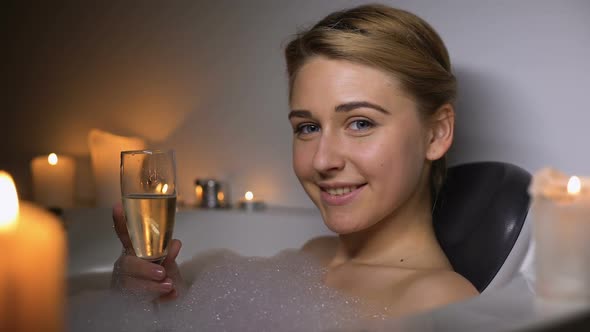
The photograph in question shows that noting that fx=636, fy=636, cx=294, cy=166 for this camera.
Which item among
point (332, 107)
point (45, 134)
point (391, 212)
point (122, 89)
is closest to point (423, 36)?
point (332, 107)

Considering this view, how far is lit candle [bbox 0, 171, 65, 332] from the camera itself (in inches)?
12.2

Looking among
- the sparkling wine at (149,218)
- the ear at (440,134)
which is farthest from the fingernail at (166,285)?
the ear at (440,134)

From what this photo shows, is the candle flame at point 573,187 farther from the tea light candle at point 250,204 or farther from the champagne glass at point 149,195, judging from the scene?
the tea light candle at point 250,204

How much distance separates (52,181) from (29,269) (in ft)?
7.82

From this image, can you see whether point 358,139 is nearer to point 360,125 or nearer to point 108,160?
point 360,125

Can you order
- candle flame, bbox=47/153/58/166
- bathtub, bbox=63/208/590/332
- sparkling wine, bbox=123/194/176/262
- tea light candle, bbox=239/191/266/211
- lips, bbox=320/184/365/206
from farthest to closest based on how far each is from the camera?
candle flame, bbox=47/153/58/166
tea light candle, bbox=239/191/266/211
bathtub, bbox=63/208/590/332
lips, bbox=320/184/365/206
sparkling wine, bbox=123/194/176/262

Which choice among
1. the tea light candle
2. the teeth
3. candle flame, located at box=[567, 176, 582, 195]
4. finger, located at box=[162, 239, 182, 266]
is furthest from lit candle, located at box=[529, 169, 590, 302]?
the tea light candle

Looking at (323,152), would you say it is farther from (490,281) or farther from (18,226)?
(18,226)

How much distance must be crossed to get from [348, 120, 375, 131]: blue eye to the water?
12.4 inches

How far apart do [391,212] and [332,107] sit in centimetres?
24

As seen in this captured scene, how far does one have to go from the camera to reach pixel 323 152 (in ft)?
3.84

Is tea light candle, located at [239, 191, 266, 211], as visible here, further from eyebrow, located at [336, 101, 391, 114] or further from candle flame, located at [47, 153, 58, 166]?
eyebrow, located at [336, 101, 391, 114]

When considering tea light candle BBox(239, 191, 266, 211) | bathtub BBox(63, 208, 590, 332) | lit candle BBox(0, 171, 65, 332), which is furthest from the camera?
tea light candle BBox(239, 191, 266, 211)

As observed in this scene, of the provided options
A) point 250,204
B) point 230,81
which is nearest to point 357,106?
point 250,204
